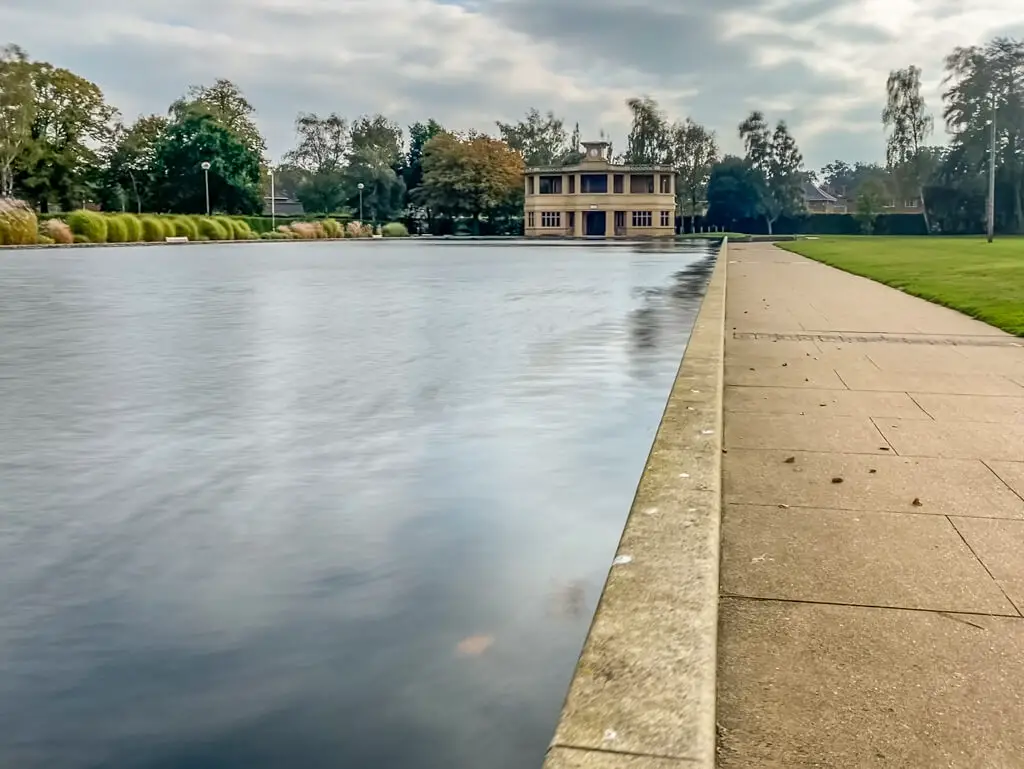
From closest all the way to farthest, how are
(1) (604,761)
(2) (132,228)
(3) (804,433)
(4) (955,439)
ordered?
(1) (604,761)
(4) (955,439)
(3) (804,433)
(2) (132,228)

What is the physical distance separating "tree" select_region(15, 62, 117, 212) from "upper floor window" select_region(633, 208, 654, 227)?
45.0m

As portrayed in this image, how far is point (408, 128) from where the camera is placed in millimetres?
111688

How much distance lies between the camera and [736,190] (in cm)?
9012

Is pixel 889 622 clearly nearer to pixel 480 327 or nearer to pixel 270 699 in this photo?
pixel 270 699

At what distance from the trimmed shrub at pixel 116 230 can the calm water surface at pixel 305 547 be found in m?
43.8

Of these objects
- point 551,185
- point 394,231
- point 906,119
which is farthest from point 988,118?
point 394,231

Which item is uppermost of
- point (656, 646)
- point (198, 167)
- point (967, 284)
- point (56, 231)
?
point (198, 167)

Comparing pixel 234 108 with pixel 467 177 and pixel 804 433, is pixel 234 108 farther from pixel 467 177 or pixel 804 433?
pixel 804 433

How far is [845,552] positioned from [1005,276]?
19519 millimetres

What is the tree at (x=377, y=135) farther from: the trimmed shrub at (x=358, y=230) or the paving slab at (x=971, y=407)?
the paving slab at (x=971, y=407)

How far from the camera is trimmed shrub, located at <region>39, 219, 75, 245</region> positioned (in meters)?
46.5

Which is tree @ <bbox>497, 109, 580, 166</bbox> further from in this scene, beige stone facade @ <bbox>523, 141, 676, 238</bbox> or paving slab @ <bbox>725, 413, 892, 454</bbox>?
paving slab @ <bbox>725, 413, 892, 454</bbox>

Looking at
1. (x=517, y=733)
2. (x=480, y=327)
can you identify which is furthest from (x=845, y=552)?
(x=480, y=327)

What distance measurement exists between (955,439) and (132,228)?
51605mm
